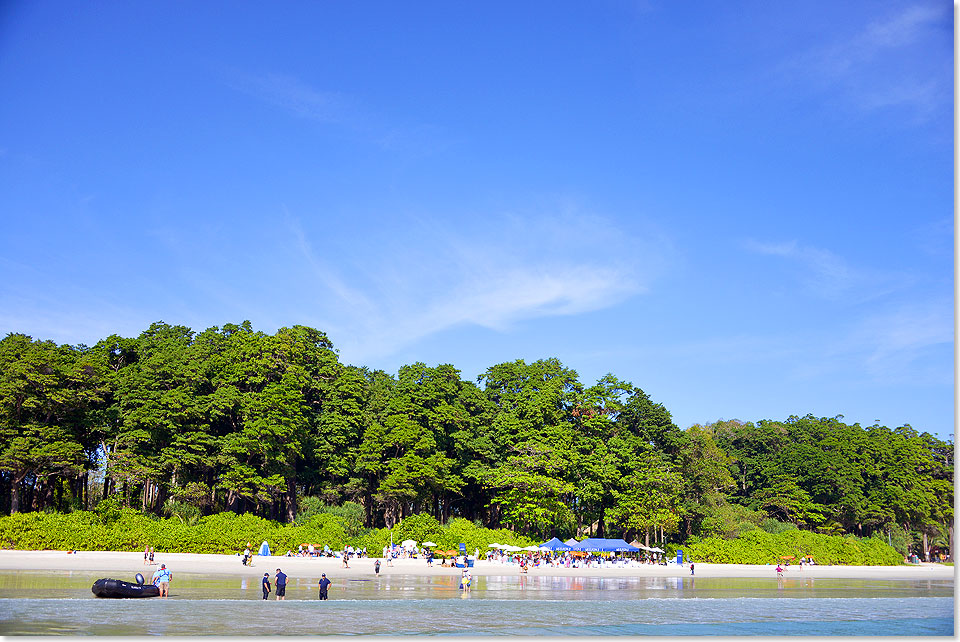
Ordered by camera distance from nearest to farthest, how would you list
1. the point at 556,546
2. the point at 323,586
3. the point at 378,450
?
the point at 323,586 < the point at 556,546 < the point at 378,450

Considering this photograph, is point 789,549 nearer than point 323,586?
No

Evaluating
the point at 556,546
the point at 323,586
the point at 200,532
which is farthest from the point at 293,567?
the point at 556,546

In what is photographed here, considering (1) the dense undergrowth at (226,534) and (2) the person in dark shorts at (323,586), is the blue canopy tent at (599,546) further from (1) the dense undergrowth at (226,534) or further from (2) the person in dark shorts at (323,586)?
(2) the person in dark shorts at (323,586)

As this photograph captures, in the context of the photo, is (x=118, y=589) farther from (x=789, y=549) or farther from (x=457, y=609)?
(x=789, y=549)

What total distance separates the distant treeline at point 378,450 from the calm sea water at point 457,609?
667 inches

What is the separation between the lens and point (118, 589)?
75.5 feet

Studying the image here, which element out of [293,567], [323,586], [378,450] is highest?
[378,450]

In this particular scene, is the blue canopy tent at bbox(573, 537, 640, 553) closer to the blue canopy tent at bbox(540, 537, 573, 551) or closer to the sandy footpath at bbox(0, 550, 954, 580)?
the blue canopy tent at bbox(540, 537, 573, 551)

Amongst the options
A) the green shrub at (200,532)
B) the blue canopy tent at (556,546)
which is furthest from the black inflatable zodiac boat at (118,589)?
the blue canopy tent at (556,546)

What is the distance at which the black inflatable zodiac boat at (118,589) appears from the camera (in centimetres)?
2277

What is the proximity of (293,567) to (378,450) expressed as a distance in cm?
1696

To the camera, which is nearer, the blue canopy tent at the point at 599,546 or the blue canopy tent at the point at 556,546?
the blue canopy tent at the point at 556,546

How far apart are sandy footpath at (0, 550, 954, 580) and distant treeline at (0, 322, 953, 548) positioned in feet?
25.7

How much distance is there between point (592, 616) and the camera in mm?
22047
